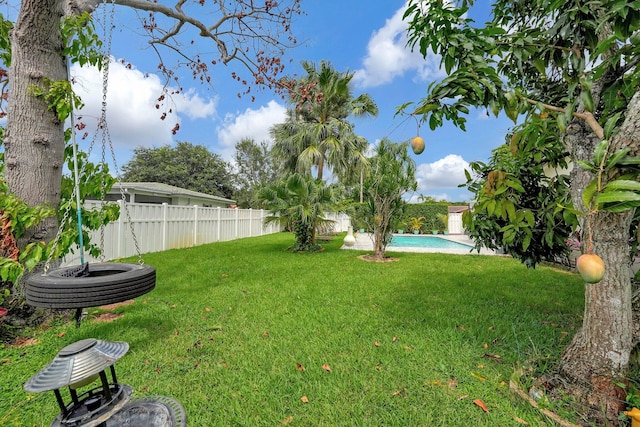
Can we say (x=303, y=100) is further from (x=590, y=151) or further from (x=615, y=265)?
(x=615, y=265)

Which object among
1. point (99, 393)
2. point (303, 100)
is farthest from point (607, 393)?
point (303, 100)

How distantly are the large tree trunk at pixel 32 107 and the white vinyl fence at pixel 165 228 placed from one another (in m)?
1.43

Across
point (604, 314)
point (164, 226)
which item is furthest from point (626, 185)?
point (164, 226)

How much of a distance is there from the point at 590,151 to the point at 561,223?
0.73 metres

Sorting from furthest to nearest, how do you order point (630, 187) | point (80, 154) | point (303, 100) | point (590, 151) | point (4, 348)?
point (303, 100), point (80, 154), point (4, 348), point (590, 151), point (630, 187)

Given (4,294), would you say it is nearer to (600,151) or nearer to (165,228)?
(600,151)

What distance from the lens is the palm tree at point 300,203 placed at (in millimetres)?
8797

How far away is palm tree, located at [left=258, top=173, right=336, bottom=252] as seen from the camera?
8.80m

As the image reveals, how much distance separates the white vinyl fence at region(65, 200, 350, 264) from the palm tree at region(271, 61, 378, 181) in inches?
→ 158

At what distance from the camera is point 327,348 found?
2.62 m

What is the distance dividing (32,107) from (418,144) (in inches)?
149

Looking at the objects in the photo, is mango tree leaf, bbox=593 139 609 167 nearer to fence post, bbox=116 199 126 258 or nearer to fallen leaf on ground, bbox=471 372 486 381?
fallen leaf on ground, bbox=471 372 486 381

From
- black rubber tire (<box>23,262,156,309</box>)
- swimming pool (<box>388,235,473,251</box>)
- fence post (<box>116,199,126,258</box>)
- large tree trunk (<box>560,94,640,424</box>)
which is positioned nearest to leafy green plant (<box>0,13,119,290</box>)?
black rubber tire (<box>23,262,156,309</box>)

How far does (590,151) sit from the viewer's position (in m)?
1.80
